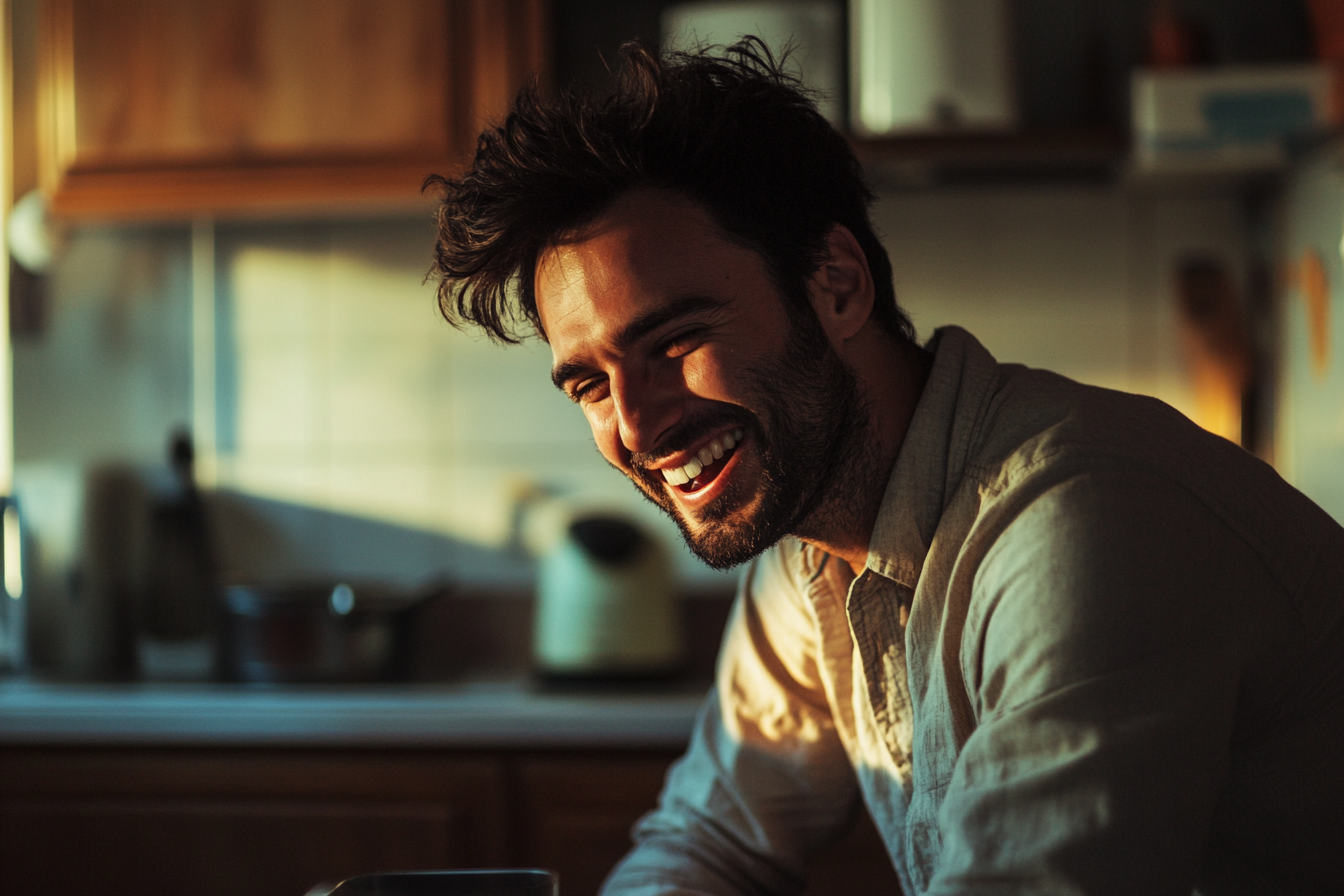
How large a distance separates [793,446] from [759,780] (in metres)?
0.34

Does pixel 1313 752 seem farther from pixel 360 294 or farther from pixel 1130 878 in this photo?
pixel 360 294

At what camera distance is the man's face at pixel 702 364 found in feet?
3.10

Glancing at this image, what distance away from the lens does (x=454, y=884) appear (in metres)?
0.61

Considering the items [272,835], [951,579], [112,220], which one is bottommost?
[272,835]

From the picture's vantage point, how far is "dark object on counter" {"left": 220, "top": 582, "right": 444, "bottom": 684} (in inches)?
78.4

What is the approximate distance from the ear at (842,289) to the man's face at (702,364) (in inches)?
0.8

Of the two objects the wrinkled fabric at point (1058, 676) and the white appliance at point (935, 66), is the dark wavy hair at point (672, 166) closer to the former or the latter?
the wrinkled fabric at point (1058, 676)

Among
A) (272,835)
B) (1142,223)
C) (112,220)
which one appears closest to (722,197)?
(272,835)

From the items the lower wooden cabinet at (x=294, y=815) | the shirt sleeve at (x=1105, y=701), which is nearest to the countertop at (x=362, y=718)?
the lower wooden cabinet at (x=294, y=815)

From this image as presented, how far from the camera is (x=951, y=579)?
81 centimetres

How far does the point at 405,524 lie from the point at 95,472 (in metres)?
0.57

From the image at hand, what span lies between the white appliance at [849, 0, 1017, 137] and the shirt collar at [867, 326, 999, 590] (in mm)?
1050

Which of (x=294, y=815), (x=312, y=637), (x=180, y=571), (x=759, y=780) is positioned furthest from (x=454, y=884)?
(x=180, y=571)

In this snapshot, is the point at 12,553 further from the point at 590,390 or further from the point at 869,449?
the point at 869,449
